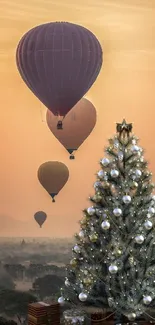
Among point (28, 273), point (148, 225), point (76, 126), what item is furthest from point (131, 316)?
point (76, 126)

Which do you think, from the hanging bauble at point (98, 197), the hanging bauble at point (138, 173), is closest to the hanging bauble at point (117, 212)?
the hanging bauble at point (98, 197)

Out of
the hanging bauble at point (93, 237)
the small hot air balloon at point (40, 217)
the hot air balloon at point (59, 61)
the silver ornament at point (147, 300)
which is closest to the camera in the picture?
the silver ornament at point (147, 300)

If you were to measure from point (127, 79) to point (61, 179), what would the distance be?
47.2 inches

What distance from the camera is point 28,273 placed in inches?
207

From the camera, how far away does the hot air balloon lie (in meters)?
4.86

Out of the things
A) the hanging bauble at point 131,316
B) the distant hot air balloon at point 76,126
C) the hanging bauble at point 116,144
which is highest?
the distant hot air balloon at point 76,126

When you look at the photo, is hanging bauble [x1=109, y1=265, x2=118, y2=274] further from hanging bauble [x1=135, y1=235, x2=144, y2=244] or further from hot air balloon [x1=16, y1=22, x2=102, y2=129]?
hot air balloon [x1=16, y1=22, x2=102, y2=129]

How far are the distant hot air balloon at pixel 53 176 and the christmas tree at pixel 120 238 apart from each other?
127 cm

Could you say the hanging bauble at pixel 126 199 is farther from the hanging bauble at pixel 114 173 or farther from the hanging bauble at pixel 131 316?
the hanging bauble at pixel 131 316

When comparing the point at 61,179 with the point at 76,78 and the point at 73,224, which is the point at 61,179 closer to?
the point at 73,224

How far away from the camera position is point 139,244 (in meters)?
3.96

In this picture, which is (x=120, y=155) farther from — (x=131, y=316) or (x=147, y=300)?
(x=131, y=316)

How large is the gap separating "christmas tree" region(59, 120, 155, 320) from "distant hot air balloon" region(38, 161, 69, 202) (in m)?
1.27

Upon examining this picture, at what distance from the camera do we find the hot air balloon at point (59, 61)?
4.86 meters
